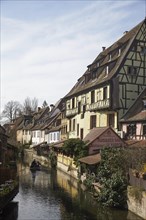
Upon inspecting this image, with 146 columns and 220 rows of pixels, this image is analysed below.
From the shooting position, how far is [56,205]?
86.4 ft

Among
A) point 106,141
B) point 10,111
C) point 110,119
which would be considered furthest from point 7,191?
point 10,111

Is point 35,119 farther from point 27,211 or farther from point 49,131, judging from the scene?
point 27,211

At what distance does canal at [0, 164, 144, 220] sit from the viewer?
2300cm

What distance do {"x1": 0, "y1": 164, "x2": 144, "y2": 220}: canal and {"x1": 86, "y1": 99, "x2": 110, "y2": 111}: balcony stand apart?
9387 millimetres

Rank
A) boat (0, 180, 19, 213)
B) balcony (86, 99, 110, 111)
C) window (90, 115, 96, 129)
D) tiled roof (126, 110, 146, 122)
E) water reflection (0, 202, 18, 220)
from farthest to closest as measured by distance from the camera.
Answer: window (90, 115, 96, 129)
balcony (86, 99, 110, 111)
tiled roof (126, 110, 146, 122)
water reflection (0, 202, 18, 220)
boat (0, 180, 19, 213)

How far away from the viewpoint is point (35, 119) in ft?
302

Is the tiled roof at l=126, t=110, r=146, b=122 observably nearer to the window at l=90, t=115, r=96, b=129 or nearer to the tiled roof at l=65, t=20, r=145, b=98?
the tiled roof at l=65, t=20, r=145, b=98

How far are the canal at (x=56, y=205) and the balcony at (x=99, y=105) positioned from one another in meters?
9.39

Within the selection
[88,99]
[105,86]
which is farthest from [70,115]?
[105,86]

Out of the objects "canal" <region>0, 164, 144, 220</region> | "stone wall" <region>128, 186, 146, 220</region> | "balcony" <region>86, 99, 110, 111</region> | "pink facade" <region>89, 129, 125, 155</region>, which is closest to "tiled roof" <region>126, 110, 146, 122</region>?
"pink facade" <region>89, 129, 125, 155</region>

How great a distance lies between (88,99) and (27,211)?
24.5m

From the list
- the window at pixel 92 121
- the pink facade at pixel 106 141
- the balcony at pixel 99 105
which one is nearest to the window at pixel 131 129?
the pink facade at pixel 106 141

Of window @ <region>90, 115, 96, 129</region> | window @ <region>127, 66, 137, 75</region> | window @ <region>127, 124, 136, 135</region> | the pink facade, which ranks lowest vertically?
the pink facade

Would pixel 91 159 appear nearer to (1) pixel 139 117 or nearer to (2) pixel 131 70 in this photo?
(1) pixel 139 117
